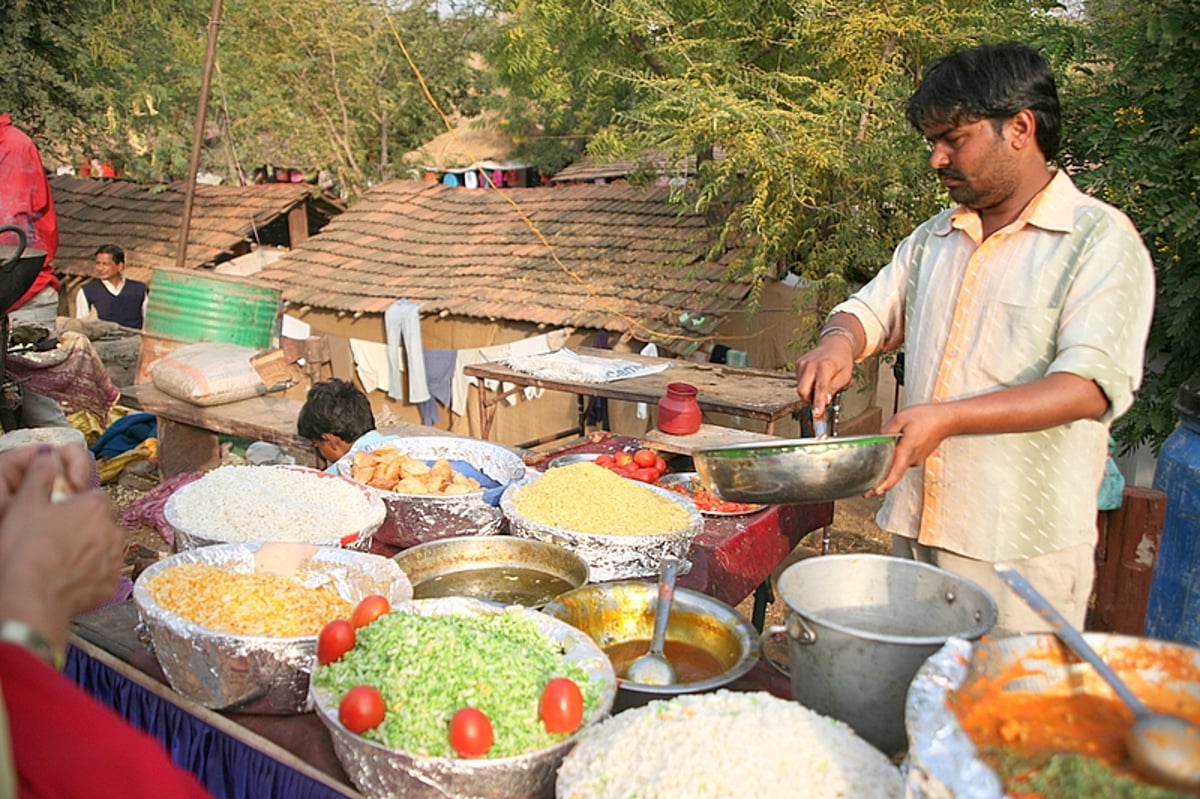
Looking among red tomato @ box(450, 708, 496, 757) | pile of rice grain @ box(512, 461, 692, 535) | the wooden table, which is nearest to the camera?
red tomato @ box(450, 708, 496, 757)

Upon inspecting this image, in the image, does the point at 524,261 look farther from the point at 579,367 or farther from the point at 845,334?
the point at 845,334

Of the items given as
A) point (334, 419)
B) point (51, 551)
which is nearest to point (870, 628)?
point (51, 551)

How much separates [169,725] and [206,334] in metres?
5.52

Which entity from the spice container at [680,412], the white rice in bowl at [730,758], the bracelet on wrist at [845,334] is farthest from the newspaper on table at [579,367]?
the white rice in bowl at [730,758]

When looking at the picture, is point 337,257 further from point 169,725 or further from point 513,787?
point 513,787

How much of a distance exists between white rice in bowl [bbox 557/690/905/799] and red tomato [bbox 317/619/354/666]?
1.85 feet

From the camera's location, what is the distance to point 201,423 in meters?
5.92

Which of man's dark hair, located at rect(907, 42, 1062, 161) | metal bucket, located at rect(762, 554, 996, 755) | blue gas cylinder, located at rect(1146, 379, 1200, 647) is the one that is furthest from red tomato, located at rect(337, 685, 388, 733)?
blue gas cylinder, located at rect(1146, 379, 1200, 647)

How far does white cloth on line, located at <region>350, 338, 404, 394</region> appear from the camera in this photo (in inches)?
395

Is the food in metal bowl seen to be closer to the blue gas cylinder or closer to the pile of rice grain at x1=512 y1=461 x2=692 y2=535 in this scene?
the pile of rice grain at x1=512 y1=461 x2=692 y2=535

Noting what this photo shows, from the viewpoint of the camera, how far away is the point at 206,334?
280 inches

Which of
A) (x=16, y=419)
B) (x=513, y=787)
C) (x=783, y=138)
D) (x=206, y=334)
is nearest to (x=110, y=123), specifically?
(x=206, y=334)

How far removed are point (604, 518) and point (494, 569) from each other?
1.22 feet

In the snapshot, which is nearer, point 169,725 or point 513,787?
point 513,787
